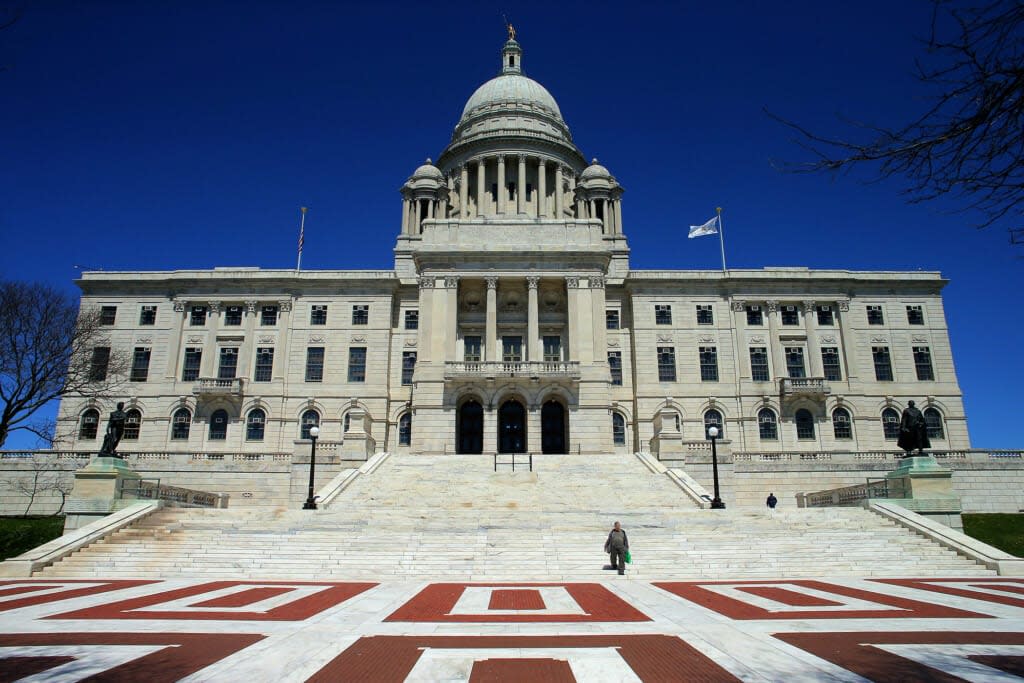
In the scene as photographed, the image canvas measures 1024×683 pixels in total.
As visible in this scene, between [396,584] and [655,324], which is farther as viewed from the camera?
[655,324]

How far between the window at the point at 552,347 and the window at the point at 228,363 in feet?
76.9

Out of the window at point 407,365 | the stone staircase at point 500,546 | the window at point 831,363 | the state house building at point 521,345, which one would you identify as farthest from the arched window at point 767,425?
the window at point 407,365

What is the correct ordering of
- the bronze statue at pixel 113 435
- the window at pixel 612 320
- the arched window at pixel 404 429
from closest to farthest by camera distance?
the bronze statue at pixel 113 435, the arched window at pixel 404 429, the window at pixel 612 320

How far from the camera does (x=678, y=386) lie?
158 ft

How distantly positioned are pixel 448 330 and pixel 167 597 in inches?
1257

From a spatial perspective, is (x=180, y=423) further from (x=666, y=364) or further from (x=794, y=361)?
(x=794, y=361)

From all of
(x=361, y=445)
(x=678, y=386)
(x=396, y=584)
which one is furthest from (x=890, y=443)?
(x=396, y=584)

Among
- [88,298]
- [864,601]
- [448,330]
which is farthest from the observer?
[88,298]

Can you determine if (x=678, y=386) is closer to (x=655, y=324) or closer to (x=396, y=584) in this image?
(x=655, y=324)

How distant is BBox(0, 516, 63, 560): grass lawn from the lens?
75.1 ft

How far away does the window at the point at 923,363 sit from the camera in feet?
160

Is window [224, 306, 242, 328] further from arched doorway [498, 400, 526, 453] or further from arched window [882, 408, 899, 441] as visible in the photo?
arched window [882, 408, 899, 441]

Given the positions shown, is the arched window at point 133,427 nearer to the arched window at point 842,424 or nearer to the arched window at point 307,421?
the arched window at point 307,421

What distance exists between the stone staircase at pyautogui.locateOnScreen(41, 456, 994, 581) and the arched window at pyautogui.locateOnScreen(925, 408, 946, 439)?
98.7ft
